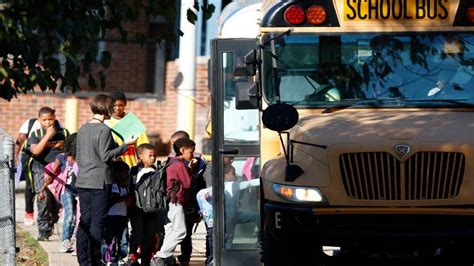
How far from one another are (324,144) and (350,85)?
1.07 metres

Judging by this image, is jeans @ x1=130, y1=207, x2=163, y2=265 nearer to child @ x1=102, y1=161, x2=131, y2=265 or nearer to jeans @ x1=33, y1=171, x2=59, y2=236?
child @ x1=102, y1=161, x2=131, y2=265

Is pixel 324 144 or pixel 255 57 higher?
pixel 255 57

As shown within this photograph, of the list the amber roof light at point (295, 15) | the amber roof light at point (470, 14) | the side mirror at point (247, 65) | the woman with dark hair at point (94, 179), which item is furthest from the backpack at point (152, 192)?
the amber roof light at point (470, 14)

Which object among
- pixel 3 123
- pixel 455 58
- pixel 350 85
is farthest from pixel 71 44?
pixel 3 123

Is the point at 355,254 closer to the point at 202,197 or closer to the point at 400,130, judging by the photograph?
the point at 400,130

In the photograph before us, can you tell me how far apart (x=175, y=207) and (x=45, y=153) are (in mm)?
3290

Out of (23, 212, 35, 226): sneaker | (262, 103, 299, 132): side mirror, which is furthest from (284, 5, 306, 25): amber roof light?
(23, 212, 35, 226): sneaker

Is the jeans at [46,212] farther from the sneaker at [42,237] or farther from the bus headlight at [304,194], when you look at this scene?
the bus headlight at [304,194]

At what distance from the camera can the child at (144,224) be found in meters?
11.2

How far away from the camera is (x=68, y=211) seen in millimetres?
12641

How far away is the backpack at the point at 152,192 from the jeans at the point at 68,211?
1.80 metres

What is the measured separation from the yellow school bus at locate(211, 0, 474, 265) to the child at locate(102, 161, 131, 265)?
1.27 m

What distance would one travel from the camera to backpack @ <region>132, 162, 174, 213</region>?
10.9 metres

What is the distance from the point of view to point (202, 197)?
11164 millimetres
